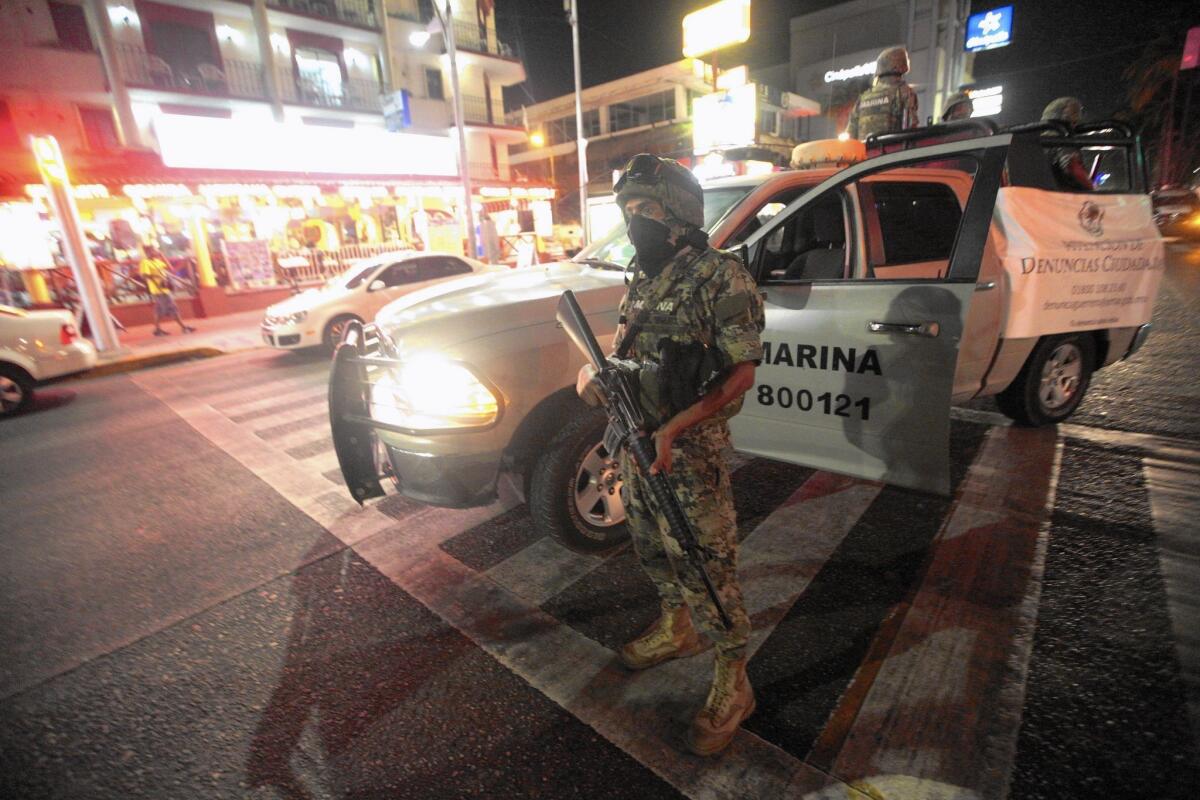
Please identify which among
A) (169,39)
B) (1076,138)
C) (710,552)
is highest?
(169,39)

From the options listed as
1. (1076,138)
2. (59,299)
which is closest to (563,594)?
(1076,138)

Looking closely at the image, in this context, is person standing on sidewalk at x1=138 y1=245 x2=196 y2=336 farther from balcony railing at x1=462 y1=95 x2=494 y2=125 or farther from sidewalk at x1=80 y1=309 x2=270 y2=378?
balcony railing at x1=462 y1=95 x2=494 y2=125

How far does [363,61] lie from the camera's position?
21766mm

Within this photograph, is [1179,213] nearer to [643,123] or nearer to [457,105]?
[457,105]

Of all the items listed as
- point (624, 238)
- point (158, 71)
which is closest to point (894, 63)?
point (624, 238)

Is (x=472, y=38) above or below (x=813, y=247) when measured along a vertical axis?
above

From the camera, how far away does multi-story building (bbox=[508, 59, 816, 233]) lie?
62.7ft

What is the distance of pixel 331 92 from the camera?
68.5 feet

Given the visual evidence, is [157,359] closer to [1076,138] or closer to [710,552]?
[710,552]

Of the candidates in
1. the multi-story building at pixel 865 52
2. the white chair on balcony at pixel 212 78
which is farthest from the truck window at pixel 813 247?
the multi-story building at pixel 865 52

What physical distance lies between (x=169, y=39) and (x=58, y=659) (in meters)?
21.7

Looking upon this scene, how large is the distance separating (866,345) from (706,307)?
57.8 inches

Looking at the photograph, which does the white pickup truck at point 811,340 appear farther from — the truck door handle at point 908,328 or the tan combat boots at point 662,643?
the tan combat boots at point 662,643

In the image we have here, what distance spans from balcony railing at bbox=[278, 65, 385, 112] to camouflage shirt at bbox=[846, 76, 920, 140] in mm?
19963
